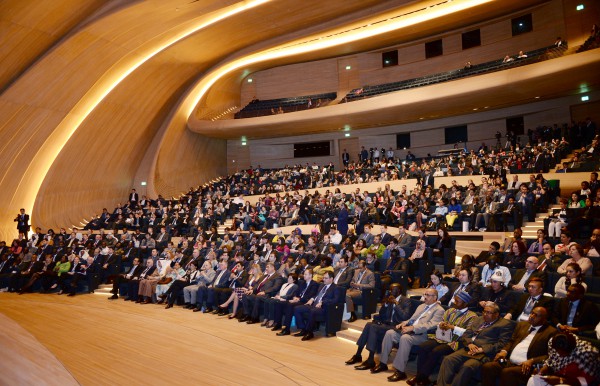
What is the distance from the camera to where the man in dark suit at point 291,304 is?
23.2 feet

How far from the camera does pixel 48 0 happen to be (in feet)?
36.3

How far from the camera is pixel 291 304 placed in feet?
23.3

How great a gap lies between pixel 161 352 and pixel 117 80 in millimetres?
12521

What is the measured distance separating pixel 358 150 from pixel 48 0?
1416cm

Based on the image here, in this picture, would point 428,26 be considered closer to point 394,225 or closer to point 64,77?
point 394,225

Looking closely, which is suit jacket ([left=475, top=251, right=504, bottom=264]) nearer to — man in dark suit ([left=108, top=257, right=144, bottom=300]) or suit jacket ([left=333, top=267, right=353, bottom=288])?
suit jacket ([left=333, top=267, right=353, bottom=288])

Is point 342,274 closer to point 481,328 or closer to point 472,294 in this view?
point 472,294

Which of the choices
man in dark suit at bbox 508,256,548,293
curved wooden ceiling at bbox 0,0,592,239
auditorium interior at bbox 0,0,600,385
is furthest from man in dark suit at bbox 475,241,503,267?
curved wooden ceiling at bbox 0,0,592,239

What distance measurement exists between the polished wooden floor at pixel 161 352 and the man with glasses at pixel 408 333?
0.17 meters

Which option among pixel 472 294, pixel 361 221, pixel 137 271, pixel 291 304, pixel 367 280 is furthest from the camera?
pixel 361 221

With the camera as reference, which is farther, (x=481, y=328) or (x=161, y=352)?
(x=161, y=352)

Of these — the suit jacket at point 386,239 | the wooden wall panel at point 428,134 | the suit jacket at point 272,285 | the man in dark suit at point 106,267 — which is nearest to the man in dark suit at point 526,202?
the suit jacket at point 386,239

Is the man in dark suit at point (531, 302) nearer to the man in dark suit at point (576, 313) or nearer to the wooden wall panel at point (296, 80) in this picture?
the man in dark suit at point (576, 313)

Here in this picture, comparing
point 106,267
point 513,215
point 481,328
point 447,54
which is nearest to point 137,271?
point 106,267
